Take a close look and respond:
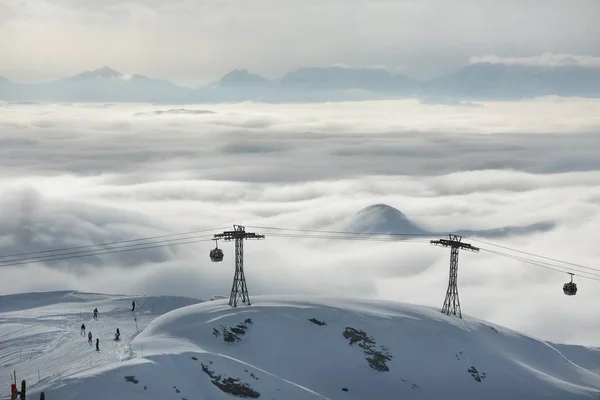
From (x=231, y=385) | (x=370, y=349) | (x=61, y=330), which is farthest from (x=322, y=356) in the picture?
(x=61, y=330)

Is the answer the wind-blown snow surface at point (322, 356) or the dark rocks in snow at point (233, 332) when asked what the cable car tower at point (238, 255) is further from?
the dark rocks in snow at point (233, 332)

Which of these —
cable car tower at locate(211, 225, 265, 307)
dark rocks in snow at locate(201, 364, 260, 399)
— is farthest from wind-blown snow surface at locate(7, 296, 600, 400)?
cable car tower at locate(211, 225, 265, 307)

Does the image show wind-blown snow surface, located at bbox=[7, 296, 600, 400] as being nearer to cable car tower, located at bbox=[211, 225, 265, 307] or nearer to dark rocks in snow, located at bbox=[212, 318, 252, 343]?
dark rocks in snow, located at bbox=[212, 318, 252, 343]

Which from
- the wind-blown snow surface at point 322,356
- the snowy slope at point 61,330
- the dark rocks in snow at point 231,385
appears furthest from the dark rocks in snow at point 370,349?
the snowy slope at point 61,330

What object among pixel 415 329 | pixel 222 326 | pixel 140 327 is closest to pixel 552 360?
pixel 415 329

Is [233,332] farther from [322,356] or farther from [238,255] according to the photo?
[322,356]

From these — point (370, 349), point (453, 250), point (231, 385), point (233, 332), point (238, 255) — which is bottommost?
point (231, 385)
